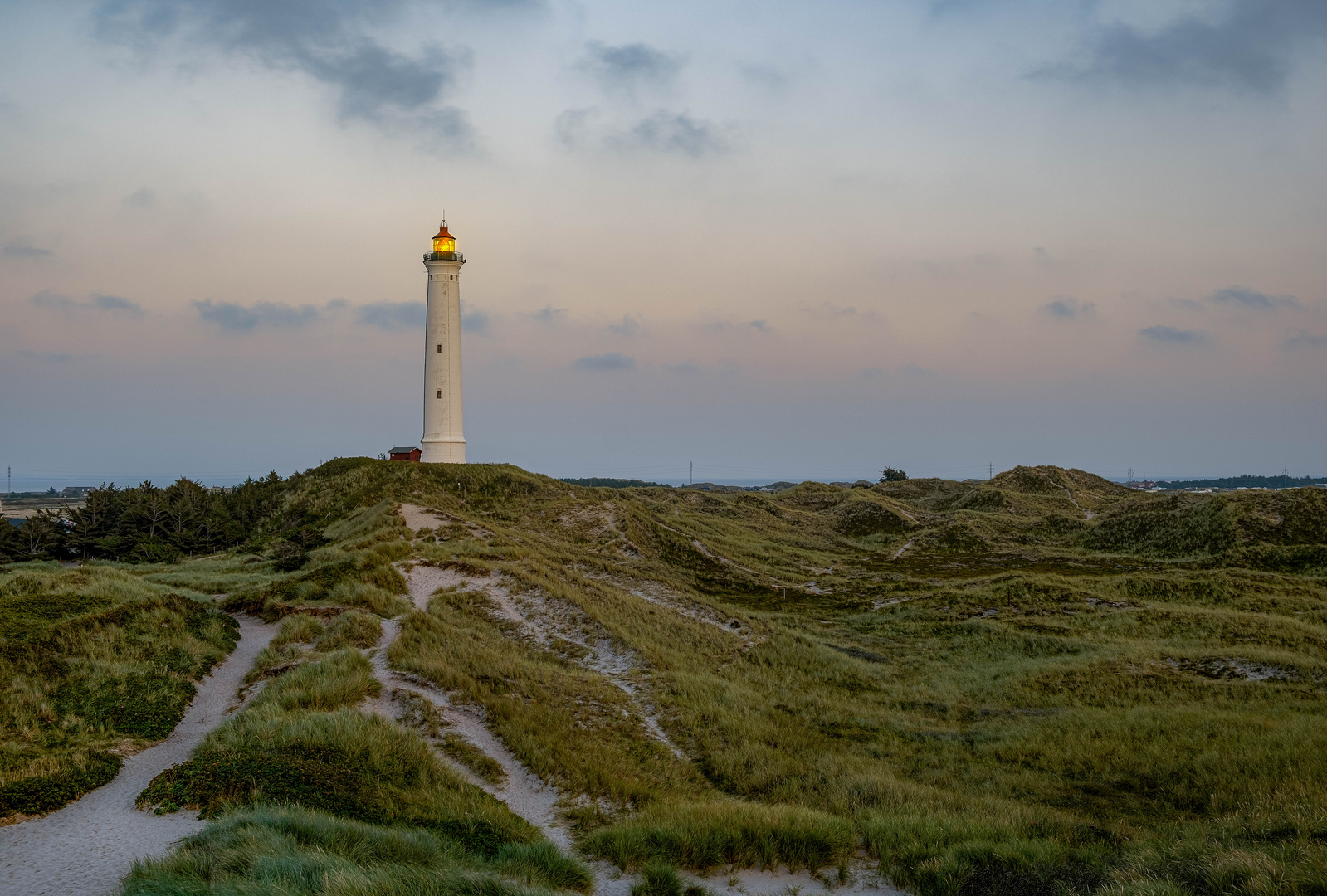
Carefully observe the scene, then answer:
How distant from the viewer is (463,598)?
24.5m

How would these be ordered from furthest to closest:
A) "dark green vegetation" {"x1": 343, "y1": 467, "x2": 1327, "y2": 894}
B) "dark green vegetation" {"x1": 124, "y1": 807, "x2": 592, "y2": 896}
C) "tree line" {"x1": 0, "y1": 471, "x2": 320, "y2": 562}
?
"tree line" {"x1": 0, "y1": 471, "x2": 320, "y2": 562}
"dark green vegetation" {"x1": 343, "y1": 467, "x2": 1327, "y2": 894}
"dark green vegetation" {"x1": 124, "y1": 807, "x2": 592, "y2": 896}

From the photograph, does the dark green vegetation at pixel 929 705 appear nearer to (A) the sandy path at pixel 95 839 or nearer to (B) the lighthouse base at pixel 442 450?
(B) the lighthouse base at pixel 442 450

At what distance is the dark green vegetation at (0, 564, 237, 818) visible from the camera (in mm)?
10648

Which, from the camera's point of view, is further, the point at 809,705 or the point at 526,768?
the point at 809,705

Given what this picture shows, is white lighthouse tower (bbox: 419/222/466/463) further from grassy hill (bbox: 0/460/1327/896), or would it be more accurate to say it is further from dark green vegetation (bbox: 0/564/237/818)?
dark green vegetation (bbox: 0/564/237/818)

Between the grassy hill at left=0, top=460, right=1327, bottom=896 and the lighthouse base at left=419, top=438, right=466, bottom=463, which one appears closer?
the grassy hill at left=0, top=460, right=1327, bottom=896

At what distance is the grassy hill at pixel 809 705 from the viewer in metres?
9.85

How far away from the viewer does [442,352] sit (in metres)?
52.5

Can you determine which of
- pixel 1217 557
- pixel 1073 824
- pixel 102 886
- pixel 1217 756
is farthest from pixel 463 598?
pixel 1217 557

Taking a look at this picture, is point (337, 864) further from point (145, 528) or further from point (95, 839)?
point (145, 528)

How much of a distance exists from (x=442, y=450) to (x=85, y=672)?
131 feet

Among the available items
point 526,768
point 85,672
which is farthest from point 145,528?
point 526,768

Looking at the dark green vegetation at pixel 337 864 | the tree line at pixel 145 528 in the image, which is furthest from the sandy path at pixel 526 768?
the tree line at pixel 145 528

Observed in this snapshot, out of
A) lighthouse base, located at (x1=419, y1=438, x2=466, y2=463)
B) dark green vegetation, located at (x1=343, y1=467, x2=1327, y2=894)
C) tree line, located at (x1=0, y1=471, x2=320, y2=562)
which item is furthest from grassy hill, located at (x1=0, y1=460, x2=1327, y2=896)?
lighthouse base, located at (x1=419, y1=438, x2=466, y2=463)
